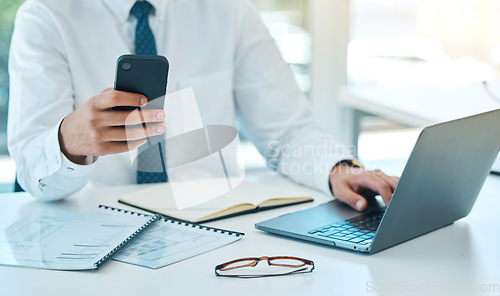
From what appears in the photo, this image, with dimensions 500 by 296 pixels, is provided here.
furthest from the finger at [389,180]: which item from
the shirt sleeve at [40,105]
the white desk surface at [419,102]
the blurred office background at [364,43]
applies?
the blurred office background at [364,43]

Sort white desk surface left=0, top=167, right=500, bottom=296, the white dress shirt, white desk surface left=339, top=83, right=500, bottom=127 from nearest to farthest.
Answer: white desk surface left=0, top=167, right=500, bottom=296 < the white dress shirt < white desk surface left=339, top=83, right=500, bottom=127

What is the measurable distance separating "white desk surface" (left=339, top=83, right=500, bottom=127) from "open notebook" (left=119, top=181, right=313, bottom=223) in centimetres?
69

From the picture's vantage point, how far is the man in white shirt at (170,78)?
93 cm

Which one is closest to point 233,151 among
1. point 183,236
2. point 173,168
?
point 173,168

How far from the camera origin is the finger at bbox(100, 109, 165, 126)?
732 mm

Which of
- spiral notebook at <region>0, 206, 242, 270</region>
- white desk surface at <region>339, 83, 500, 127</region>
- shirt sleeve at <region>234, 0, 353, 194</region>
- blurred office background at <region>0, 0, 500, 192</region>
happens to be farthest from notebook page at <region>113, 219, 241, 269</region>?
blurred office background at <region>0, 0, 500, 192</region>

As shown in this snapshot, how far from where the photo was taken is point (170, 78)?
2.86 ft

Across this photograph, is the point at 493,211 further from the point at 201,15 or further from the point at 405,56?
the point at 405,56

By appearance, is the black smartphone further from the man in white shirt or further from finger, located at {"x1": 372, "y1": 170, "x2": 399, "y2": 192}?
finger, located at {"x1": 372, "y1": 170, "x2": 399, "y2": 192}

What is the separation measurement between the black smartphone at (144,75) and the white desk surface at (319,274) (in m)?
0.23

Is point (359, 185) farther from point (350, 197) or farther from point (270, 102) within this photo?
point (270, 102)

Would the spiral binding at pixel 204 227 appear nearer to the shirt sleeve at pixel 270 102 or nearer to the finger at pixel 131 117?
the finger at pixel 131 117

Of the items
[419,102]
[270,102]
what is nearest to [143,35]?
[270,102]

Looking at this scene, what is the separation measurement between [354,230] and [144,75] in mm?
367
